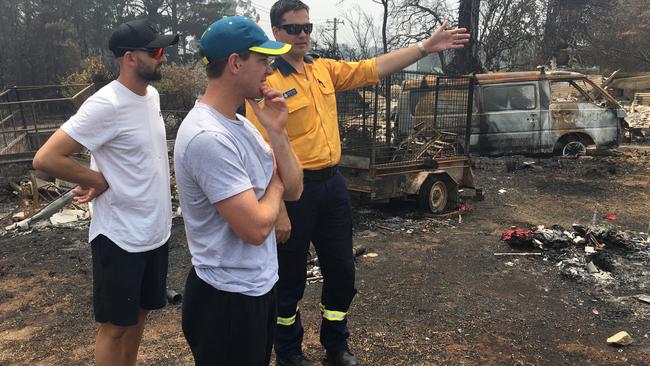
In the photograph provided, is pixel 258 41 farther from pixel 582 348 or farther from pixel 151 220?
pixel 582 348

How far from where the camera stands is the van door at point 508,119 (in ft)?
33.7

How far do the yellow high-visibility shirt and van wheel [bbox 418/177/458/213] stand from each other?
4.18m

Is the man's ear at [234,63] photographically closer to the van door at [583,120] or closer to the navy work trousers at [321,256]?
the navy work trousers at [321,256]

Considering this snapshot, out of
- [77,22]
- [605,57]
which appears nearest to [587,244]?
[605,57]

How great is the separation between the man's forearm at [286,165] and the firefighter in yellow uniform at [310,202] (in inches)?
36.0

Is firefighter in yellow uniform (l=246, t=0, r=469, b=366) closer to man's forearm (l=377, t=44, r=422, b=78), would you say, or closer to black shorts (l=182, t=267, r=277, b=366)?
man's forearm (l=377, t=44, r=422, b=78)

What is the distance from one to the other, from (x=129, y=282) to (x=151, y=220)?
1.02ft

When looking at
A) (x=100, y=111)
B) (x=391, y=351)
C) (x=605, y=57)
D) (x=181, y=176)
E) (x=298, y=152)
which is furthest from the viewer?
(x=605, y=57)

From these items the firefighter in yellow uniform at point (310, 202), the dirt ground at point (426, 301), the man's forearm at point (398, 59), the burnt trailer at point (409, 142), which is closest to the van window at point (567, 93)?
the burnt trailer at point (409, 142)

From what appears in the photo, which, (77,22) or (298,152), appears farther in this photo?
(77,22)

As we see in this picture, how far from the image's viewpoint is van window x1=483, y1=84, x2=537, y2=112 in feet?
33.7

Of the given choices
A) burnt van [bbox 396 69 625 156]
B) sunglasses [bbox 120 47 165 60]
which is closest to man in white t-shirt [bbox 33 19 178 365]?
sunglasses [bbox 120 47 165 60]

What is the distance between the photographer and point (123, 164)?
2.41 metres

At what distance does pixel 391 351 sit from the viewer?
3.42m
